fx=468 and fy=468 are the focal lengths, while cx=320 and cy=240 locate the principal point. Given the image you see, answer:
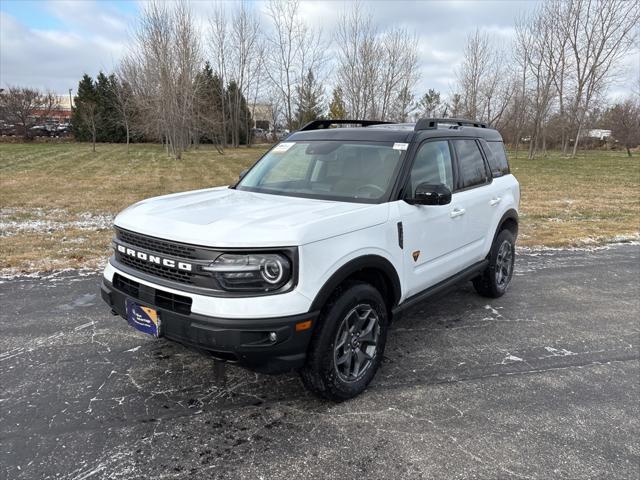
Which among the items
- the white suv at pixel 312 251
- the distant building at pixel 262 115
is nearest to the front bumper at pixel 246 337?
the white suv at pixel 312 251

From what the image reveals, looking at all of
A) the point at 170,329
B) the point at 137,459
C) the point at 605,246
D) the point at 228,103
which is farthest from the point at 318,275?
the point at 228,103

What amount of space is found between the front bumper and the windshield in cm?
121

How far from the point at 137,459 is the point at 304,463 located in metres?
0.92

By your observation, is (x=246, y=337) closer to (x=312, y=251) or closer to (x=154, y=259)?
(x=312, y=251)

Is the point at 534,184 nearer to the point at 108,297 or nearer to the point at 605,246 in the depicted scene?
the point at 605,246

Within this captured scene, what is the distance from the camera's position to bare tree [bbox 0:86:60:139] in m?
46.8

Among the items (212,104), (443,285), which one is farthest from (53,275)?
(212,104)

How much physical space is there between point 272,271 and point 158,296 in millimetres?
772

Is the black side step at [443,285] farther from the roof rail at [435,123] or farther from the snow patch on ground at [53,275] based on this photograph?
the snow patch on ground at [53,275]

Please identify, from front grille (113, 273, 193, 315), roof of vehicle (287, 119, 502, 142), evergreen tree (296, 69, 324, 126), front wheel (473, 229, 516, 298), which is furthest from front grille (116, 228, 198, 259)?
evergreen tree (296, 69, 324, 126)

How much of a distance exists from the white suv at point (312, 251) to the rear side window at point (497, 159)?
1.78 ft

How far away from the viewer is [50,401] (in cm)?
308

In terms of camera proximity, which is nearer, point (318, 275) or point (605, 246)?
point (318, 275)

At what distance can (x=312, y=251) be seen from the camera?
271 cm
